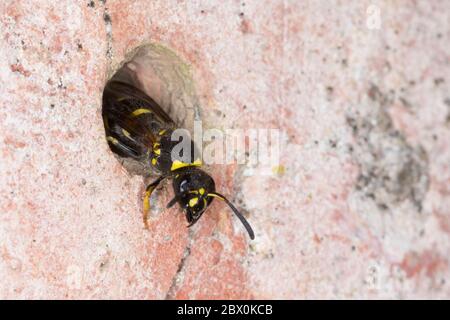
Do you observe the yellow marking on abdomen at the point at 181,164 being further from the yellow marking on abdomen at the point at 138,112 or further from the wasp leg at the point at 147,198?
the yellow marking on abdomen at the point at 138,112

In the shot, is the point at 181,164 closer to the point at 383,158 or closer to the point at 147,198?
the point at 147,198

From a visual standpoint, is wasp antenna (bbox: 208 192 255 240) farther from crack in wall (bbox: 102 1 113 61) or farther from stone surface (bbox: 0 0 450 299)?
crack in wall (bbox: 102 1 113 61)

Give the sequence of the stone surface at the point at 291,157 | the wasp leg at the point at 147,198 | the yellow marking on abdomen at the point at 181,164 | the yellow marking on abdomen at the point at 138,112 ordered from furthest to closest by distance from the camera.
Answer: the yellow marking on abdomen at the point at 138,112 < the yellow marking on abdomen at the point at 181,164 < the wasp leg at the point at 147,198 < the stone surface at the point at 291,157

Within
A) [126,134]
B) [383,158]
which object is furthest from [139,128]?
[383,158]

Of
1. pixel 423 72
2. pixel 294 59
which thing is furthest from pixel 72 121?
pixel 423 72

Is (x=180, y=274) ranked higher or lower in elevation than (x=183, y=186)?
lower

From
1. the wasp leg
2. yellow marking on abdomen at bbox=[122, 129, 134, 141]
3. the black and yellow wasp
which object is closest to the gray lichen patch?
the black and yellow wasp

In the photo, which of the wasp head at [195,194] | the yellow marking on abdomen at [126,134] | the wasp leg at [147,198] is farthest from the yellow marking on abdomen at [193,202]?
the yellow marking on abdomen at [126,134]
